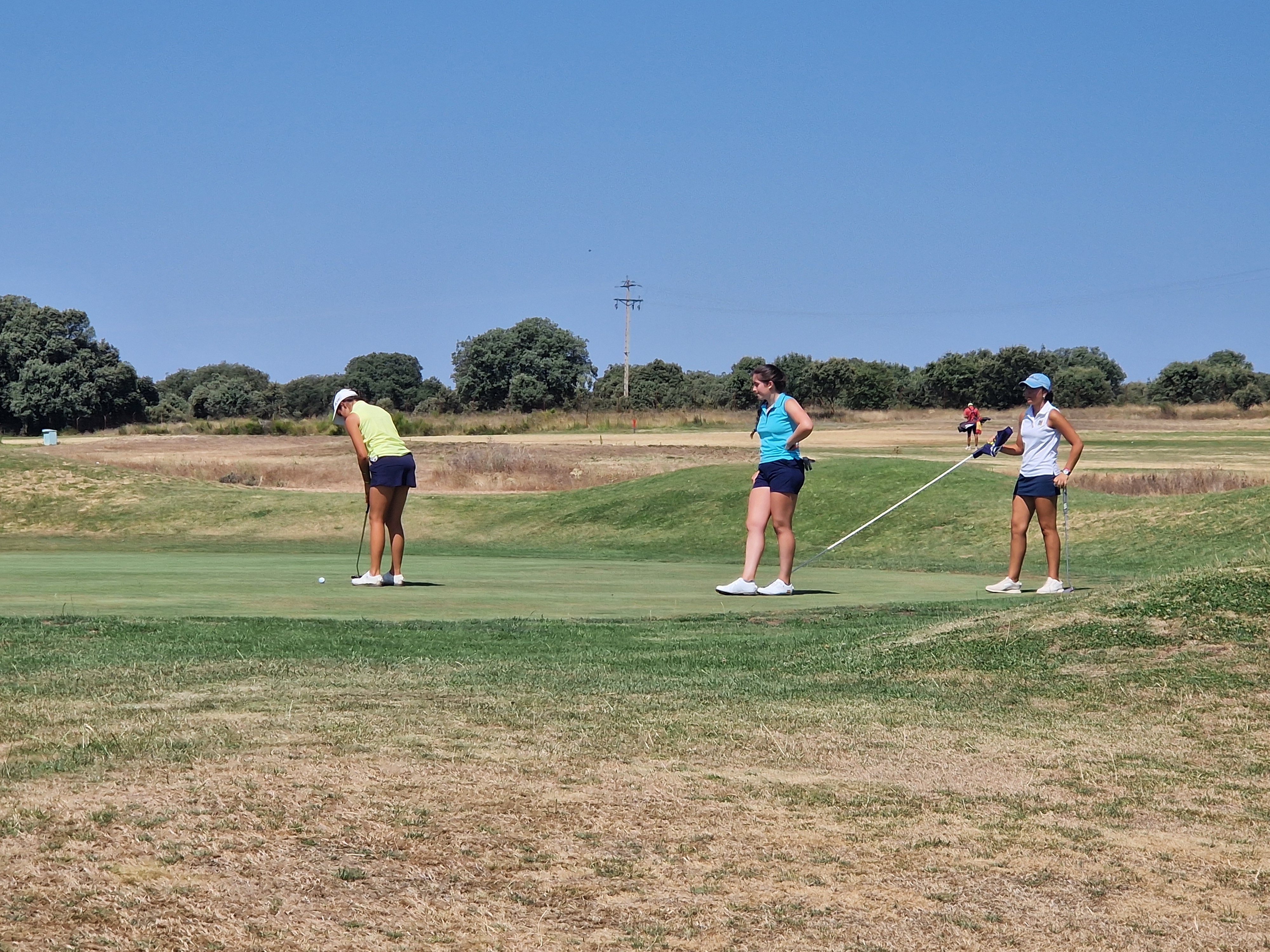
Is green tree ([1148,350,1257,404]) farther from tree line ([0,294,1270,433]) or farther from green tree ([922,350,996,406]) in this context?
green tree ([922,350,996,406])

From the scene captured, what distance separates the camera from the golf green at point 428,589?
12195 mm

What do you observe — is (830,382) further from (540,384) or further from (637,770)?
(637,770)

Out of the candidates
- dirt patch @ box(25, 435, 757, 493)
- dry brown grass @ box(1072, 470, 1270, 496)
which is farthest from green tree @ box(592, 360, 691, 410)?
dry brown grass @ box(1072, 470, 1270, 496)

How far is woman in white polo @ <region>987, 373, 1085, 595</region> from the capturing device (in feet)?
47.0

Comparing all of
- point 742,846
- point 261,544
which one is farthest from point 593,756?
point 261,544

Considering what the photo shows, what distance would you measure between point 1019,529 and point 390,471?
242 inches

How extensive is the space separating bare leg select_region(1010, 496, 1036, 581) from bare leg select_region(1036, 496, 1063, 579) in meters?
0.08

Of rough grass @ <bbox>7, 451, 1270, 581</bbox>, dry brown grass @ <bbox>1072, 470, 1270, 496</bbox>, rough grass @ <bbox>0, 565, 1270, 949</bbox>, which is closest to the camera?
rough grass @ <bbox>0, 565, 1270, 949</bbox>

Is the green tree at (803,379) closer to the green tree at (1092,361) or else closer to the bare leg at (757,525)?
the green tree at (1092,361)

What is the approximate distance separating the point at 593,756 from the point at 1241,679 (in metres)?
3.73

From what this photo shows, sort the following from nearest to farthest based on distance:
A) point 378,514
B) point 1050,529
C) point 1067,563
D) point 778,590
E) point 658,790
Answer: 1. point 658,790
2. point 778,590
3. point 1050,529
4. point 378,514
5. point 1067,563

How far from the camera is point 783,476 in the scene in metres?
14.2

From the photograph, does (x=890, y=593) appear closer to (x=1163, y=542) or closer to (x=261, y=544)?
(x=1163, y=542)

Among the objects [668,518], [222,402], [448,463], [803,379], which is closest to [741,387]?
[803,379]
